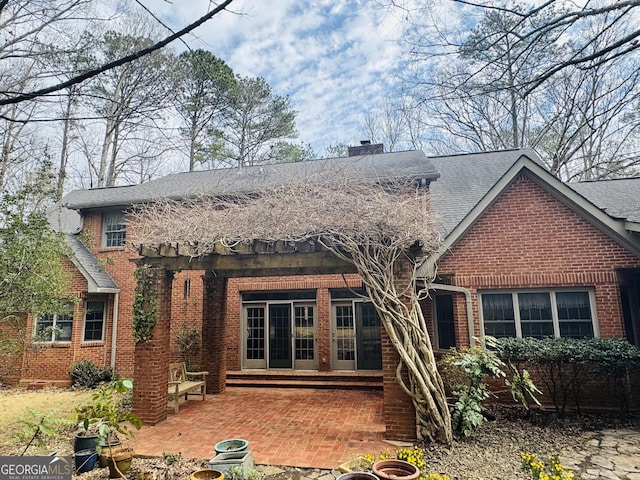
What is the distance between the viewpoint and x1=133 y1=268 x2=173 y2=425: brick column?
6516 millimetres

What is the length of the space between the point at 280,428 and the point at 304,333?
4.72 meters

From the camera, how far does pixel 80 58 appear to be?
5473 mm

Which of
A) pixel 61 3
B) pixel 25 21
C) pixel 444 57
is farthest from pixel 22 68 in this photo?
pixel 444 57

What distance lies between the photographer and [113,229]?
41.1ft

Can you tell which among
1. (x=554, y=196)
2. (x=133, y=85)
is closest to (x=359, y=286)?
(x=554, y=196)

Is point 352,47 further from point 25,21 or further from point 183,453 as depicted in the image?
point 183,453

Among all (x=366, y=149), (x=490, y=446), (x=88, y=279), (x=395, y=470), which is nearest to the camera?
(x=395, y=470)

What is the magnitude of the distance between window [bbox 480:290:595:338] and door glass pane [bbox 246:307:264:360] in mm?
6230

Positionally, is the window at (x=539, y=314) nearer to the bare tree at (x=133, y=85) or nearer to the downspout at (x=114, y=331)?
the bare tree at (x=133, y=85)

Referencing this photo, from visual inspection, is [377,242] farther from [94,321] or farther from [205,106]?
[205,106]

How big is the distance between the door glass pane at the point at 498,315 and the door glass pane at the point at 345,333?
3910mm

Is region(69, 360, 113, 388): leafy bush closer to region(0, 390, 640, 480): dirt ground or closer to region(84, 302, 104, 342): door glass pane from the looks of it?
region(84, 302, 104, 342): door glass pane

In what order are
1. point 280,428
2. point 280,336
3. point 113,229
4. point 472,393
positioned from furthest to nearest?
point 113,229 → point 280,336 → point 280,428 → point 472,393

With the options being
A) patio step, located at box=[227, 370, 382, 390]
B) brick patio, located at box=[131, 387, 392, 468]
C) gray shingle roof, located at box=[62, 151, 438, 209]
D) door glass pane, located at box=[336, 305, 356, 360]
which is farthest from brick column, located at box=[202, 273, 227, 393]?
door glass pane, located at box=[336, 305, 356, 360]
